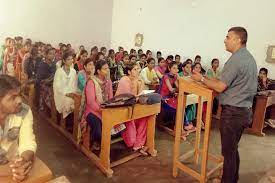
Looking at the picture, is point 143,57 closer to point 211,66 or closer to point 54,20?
point 211,66

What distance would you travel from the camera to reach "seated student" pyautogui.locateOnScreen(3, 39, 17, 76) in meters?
6.25

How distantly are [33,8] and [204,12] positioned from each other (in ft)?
14.3

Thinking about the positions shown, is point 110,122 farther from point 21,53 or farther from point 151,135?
point 21,53

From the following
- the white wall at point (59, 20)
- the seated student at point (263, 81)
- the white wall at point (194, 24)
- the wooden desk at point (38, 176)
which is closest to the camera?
the wooden desk at point (38, 176)

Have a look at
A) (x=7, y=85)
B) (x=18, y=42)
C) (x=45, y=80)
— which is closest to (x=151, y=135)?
(x=45, y=80)

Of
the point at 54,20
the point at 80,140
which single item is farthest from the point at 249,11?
the point at 54,20

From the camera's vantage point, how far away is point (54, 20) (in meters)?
8.09

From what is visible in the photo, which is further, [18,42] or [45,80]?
[18,42]

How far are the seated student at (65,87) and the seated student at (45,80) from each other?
30 cm

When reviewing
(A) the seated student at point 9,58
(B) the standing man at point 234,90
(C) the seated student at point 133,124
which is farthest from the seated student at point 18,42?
(B) the standing man at point 234,90

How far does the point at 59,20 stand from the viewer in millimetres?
8195

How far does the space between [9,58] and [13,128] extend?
5221 mm

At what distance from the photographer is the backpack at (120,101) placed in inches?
121

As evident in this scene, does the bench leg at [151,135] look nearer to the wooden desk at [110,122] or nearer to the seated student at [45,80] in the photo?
the wooden desk at [110,122]
